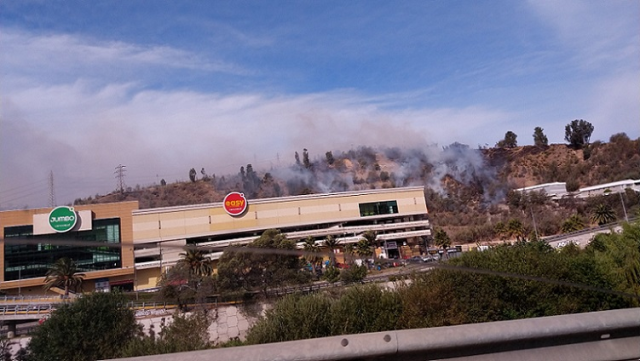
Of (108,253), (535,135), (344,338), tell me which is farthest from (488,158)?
(344,338)

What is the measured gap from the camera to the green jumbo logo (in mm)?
66125

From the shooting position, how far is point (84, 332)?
2733 cm

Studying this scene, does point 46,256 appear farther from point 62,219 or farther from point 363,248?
point 363,248

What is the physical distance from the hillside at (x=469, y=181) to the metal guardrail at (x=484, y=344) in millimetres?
73640

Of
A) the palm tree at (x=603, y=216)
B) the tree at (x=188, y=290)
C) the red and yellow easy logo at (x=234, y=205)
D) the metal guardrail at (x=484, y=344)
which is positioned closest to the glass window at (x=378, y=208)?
the red and yellow easy logo at (x=234, y=205)

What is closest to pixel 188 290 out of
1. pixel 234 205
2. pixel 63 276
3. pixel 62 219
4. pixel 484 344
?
pixel 63 276

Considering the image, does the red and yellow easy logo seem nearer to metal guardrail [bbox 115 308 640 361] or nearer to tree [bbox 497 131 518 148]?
metal guardrail [bbox 115 308 640 361]

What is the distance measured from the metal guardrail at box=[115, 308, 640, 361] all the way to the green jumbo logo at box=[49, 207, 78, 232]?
70.1 meters

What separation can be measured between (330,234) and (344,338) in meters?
71.6

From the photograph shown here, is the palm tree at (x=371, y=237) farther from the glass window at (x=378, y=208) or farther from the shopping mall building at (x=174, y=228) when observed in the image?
the glass window at (x=378, y=208)

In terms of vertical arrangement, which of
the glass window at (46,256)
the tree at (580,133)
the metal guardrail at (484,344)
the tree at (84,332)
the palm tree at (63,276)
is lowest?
the tree at (84,332)

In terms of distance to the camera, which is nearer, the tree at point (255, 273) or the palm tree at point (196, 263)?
the tree at point (255, 273)

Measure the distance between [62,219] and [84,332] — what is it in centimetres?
4550

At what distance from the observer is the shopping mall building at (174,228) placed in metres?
64.0
